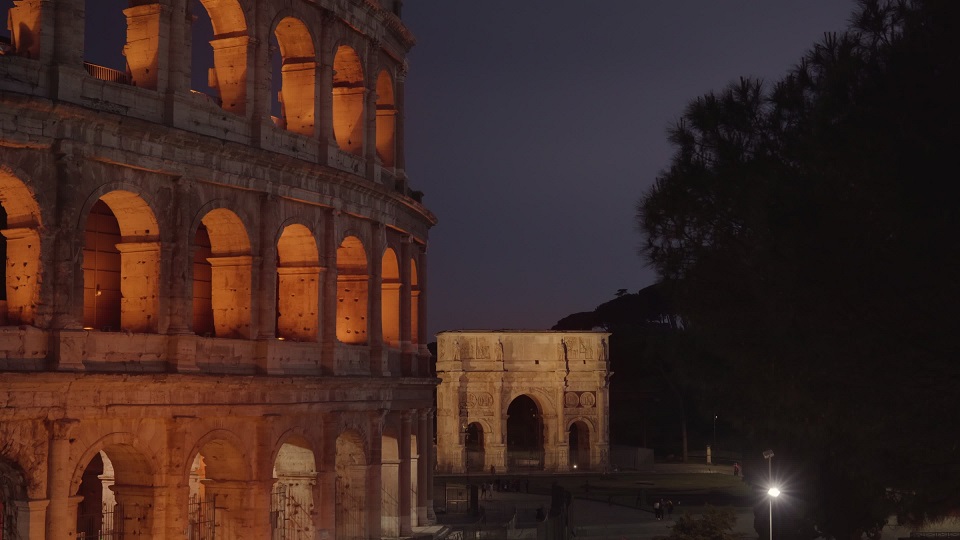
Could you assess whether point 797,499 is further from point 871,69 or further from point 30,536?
point 30,536

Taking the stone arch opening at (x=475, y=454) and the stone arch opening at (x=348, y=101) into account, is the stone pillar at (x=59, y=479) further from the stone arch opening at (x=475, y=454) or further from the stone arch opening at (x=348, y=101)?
the stone arch opening at (x=475, y=454)

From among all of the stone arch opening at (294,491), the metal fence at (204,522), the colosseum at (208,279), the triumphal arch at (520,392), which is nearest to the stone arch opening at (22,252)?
the colosseum at (208,279)

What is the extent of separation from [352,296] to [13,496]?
33.5 feet

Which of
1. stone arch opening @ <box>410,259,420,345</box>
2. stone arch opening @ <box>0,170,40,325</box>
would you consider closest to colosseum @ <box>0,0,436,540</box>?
stone arch opening @ <box>0,170,40,325</box>

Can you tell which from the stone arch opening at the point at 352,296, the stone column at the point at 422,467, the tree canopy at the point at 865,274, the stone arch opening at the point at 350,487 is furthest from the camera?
the stone column at the point at 422,467

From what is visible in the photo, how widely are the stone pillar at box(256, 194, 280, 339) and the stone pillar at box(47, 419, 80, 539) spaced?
499 centimetres

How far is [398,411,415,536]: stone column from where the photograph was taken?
94.3ft

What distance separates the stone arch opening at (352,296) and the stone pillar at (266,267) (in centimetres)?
389

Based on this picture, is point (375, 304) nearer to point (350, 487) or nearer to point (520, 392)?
point (350, 487)

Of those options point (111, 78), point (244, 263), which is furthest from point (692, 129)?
point (111, 78)

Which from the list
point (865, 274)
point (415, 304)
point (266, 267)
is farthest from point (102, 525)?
point (865, 274)

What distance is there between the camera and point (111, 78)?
68.9 ft

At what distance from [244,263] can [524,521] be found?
59.3 feet

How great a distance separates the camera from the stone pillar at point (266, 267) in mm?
23203
